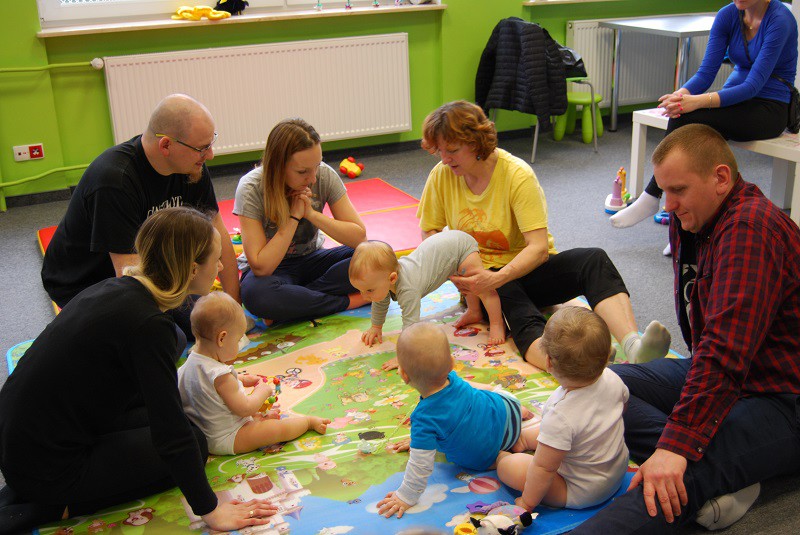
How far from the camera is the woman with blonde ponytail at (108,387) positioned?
66.7 inches

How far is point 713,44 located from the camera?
3.71 meters

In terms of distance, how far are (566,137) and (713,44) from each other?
2.31m

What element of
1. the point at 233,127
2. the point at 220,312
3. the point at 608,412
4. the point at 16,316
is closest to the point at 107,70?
the point at 233,127

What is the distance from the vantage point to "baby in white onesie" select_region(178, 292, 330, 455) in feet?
6.79

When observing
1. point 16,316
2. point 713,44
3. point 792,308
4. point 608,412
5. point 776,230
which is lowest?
point 16,316

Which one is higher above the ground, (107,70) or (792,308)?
(107,70)

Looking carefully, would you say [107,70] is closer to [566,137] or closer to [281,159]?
[281,159]

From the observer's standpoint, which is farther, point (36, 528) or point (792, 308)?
point (36, 528)

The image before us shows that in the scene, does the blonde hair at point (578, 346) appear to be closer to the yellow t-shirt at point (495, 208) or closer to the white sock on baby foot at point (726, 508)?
the white sock on baby foot at point (726, 508)

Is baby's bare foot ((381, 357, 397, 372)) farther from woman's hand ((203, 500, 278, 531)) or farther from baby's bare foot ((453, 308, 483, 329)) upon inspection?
woman's hand ((203, 500, 278, 531))

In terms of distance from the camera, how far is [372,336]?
9.02 ft

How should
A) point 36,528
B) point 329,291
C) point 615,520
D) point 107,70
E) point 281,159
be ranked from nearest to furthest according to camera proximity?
point 615,520 → point 36,528 → point 281,159 → point 329,291 → point 107,70

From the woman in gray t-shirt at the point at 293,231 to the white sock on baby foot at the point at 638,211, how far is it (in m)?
1.30

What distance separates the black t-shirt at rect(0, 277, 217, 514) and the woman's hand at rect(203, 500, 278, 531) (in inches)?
1.9
